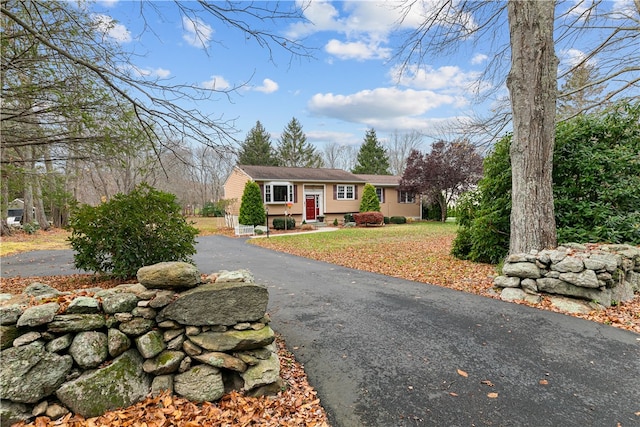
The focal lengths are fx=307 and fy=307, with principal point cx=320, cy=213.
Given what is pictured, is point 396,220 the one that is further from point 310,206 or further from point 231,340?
point 231,340

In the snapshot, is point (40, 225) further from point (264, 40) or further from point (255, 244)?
point (264, 40)

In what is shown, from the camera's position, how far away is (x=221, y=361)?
8.40 feet

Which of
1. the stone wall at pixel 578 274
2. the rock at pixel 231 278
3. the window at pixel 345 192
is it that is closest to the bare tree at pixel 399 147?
the window at pixel 345 192

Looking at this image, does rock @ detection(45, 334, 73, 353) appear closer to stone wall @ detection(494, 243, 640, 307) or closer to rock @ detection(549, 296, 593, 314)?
stone wall @ detection(494, 243, 640, 307)

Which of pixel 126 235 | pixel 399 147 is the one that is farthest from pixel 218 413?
pixel 399 147

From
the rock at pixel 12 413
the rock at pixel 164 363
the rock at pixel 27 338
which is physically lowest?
the rock at pixel 12 413

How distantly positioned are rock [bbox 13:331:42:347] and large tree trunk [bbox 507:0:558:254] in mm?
7034

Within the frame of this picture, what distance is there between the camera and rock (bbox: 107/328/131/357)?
7.97 feet

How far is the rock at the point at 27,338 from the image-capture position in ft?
7.03

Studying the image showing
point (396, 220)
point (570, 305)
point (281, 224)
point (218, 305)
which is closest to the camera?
point (218, 305)

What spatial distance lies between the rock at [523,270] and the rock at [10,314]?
20.4ft

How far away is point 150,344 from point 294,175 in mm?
19556

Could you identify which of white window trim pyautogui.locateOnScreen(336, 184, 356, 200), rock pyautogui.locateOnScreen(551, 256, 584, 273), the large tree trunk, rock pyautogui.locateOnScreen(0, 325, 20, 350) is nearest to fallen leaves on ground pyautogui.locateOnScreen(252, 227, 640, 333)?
rock pyautogui.locateOnScreen(551, 256, 584, 273)

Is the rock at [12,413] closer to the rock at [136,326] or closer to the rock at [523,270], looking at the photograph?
the rock at [136,326]
